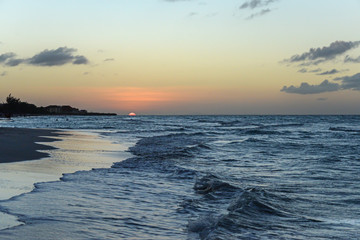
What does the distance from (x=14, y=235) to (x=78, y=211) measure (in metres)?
1.75

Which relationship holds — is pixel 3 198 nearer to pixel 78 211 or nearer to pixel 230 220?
pixel 78 211

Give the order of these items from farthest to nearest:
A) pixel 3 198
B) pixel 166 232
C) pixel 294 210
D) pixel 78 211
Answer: pixel 294 210 → pixel 3 198 → pixel 78 211 → pixel 166 232

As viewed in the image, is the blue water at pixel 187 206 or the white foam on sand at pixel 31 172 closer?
the blue water at pixel 187 206

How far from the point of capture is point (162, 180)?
11.6 meters

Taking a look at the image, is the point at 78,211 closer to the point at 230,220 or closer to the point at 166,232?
the point at 166,232

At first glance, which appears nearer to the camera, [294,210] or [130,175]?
[294,210]

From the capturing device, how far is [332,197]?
961 centimetres

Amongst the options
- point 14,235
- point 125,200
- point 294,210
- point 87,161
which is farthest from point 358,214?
point 87,161

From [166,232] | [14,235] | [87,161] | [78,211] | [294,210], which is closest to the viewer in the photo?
[14,235]

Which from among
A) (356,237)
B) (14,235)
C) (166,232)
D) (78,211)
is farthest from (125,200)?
(356,237)

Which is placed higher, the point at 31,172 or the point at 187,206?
the point at 31,172

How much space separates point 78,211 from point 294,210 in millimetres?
4410

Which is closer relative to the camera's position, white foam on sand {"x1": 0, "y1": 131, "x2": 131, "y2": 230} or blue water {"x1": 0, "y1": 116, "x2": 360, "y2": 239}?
blue water {"x1": 0, "y1": 116, "x2": 360, "y2": 239}

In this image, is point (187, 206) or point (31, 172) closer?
point (187, 206)
